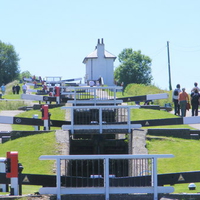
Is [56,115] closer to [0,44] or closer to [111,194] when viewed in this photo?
[111,194]

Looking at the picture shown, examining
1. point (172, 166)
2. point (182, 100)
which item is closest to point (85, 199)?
point (172, 166)

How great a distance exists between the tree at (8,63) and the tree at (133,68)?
22154 millimetres

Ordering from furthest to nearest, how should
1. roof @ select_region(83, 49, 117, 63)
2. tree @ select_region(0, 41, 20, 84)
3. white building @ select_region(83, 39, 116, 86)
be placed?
tree @ select_region(0, 41, 20, 84)
roof @ select_region(83, 49, 117, 63)
white building @ select_region(83, 39, 116, 86)

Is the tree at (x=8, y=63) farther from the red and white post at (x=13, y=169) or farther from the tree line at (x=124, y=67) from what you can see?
the red and white post at (x=13, y=169)

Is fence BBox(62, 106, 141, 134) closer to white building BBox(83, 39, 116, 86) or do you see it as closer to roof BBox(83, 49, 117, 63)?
white building BBox(83, 39, 116, 86)

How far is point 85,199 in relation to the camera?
38.3 feet

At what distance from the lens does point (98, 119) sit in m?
23.0

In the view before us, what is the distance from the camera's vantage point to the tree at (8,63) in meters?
135

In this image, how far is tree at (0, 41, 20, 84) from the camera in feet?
442

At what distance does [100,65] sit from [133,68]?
1546 inches

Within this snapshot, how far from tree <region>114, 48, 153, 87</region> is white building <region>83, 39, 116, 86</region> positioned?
29.6 meters

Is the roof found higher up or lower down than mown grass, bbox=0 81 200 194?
higher up

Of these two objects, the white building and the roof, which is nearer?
the white building

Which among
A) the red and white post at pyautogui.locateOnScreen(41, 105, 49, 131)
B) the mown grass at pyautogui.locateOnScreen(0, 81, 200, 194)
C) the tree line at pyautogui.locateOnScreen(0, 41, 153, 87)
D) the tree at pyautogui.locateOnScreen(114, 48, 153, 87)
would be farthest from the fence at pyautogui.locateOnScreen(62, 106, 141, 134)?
the tree at pyautogui.locateOnScreen(114, 48, 153, 87)
